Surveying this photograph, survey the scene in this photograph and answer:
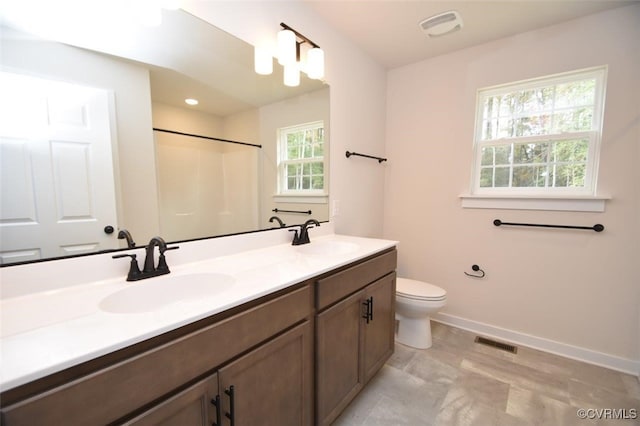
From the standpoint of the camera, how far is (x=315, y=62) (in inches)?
66.6

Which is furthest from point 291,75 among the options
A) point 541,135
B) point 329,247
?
point 541,135

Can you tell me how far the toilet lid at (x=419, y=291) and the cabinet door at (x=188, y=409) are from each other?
1567 mm

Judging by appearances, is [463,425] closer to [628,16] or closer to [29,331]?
[29,331]

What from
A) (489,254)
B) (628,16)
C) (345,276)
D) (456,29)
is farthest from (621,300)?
(456,29)

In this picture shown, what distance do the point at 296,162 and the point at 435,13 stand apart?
136 cm

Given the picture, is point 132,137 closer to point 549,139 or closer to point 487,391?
point 487,391

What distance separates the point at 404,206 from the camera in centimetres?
265

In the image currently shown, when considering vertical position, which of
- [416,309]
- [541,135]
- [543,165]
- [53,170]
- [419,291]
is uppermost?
[541,135]

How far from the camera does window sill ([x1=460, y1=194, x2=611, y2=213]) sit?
6.07 ft

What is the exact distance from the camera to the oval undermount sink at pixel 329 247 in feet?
5.54

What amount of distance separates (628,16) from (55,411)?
10.5 feet

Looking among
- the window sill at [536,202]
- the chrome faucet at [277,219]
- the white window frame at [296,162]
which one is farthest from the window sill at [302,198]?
the window sill at [536,202]

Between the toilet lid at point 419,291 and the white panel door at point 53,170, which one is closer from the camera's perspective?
the white panel door at point 53,170

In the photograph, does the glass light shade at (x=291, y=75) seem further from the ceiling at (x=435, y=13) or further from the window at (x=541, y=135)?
the window at (x=541, y=135)
